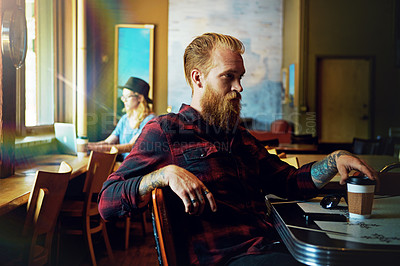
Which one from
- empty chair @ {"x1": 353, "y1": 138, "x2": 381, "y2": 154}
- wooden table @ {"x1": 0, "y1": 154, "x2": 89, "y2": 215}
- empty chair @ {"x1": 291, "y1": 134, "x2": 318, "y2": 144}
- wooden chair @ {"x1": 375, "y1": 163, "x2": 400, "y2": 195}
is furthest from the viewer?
empty chair @ {"x1": 291, "y1": 134, "x2": 318, "y2": 144}

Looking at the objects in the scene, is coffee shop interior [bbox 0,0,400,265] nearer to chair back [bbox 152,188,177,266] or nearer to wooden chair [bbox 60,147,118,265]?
wooden chair [bbox 60,147,118,265]

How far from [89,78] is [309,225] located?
6306 millimetres

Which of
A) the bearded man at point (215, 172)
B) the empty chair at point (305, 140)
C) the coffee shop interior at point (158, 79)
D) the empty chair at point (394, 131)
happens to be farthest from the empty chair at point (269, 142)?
the empty chair at point (394, 131)

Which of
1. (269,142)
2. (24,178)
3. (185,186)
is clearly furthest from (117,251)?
(185,186)

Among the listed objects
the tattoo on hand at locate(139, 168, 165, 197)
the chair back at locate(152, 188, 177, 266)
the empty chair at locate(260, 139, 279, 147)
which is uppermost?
→ the tattoo on hand at locate(139, 168, 165, 197)

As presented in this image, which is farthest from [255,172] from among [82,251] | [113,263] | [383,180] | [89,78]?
[89,78]

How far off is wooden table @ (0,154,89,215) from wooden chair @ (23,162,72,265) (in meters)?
0.09

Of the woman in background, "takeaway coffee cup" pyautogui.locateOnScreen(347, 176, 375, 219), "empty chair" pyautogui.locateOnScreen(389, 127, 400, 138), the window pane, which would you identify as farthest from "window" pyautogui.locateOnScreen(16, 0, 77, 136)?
"empty chair" pyautogui.locateOnScreen(389, 127, 400, 138)

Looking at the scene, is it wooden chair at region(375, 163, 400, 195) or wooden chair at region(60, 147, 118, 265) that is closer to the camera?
wooden chair at region(375, 163, 400, 195)

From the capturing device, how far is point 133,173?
140 centimetres

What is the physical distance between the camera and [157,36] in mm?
7285

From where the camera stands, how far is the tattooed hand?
136 cm

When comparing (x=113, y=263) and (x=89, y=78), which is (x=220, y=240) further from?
(x=89, y=78)

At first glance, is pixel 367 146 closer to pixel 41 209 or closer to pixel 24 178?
pixel 24 178
